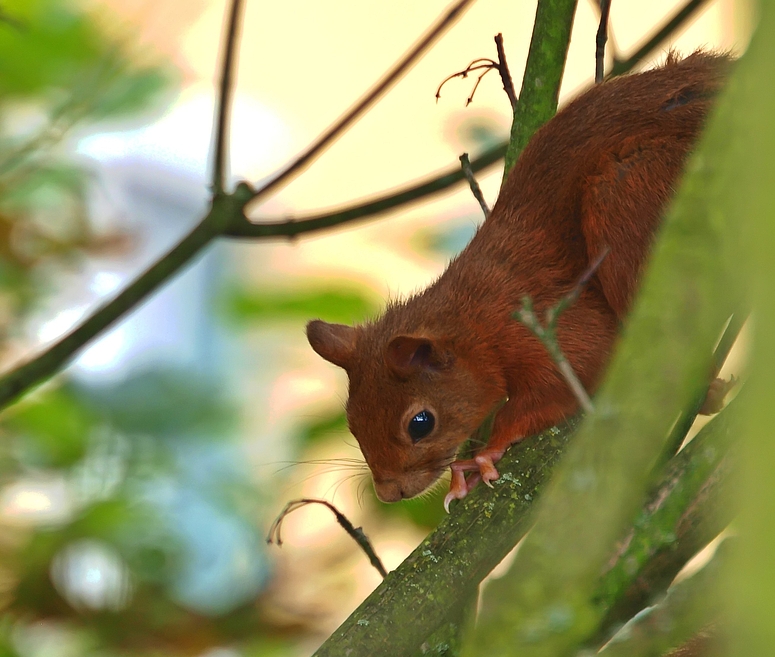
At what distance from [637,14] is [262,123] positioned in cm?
151

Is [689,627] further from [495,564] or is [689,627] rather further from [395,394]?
[395,394]

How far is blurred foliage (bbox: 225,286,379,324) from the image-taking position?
1998mm

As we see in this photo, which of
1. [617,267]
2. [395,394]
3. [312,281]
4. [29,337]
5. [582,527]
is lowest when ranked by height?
[582,527]

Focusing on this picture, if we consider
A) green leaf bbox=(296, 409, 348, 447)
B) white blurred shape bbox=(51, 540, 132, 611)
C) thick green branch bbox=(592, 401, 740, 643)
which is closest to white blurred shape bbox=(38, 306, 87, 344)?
white blurred shape bbox=(51, 540, 132, 611)

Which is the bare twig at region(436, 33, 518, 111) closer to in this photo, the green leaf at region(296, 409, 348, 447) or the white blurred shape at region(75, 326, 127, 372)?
the green leaf at region(296, 409, 348, 447)

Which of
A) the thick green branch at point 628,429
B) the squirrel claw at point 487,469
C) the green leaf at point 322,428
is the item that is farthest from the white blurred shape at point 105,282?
the thick green branch at point 628,429

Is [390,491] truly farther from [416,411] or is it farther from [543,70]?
[543,70]

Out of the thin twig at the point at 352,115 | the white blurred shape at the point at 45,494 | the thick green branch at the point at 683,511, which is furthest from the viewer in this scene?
the white blurred shape at the point at 45,494

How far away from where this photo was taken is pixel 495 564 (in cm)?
103

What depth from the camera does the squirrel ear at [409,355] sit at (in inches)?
55.5

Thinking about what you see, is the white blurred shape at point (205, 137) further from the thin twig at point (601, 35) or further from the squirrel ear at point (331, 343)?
the thin twig at point (601, 35)

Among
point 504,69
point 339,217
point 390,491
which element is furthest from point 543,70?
Result: point 390,491

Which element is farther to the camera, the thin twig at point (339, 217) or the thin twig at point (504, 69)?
the thin twig at point (339, 217)

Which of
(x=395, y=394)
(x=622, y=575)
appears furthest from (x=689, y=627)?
(x=395, y=394)
